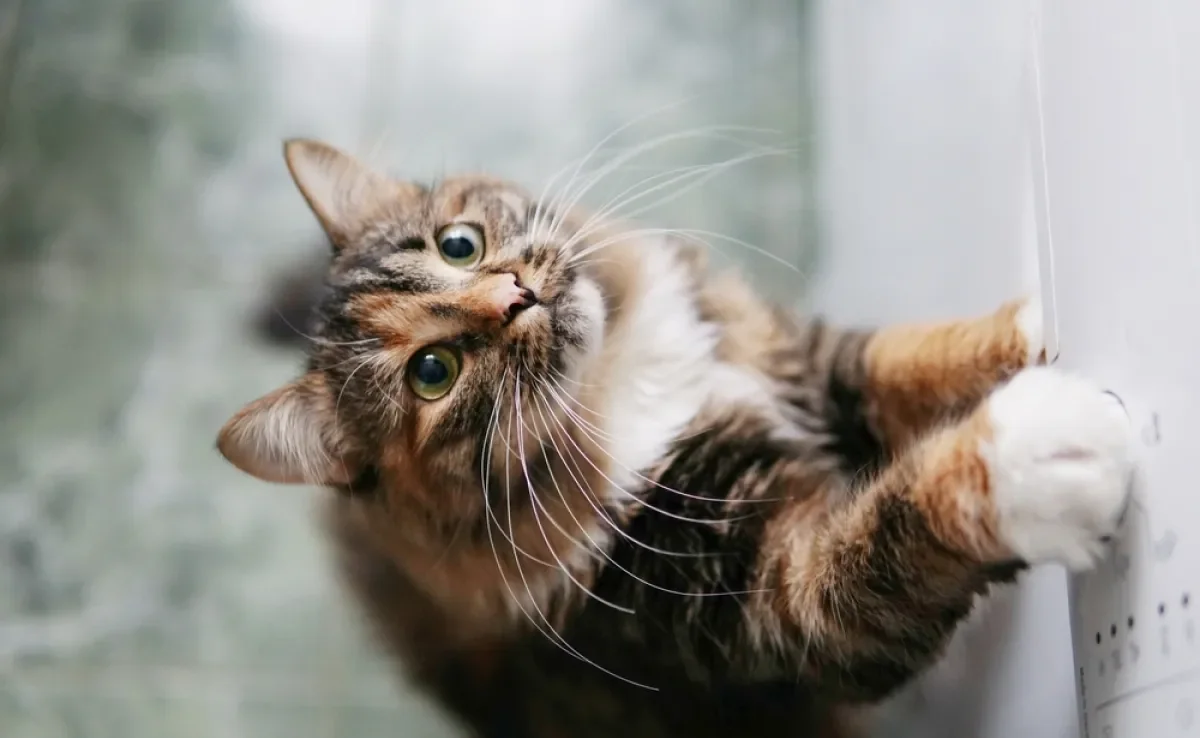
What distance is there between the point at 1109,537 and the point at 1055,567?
205 mm

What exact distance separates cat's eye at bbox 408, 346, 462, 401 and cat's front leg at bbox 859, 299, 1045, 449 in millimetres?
387

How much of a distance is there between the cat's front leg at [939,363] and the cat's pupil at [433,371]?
1.30 feet

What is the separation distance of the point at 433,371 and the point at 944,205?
55 centimetres

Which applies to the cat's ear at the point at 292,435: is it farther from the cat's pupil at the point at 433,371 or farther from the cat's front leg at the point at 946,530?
the cat's front leg at the point at 946,530

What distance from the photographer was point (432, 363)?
843 mm

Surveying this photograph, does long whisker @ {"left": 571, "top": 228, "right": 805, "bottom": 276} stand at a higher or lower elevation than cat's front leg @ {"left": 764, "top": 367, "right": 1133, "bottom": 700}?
higher

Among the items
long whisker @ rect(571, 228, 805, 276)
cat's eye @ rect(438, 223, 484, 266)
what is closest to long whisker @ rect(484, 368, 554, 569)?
cat's eye @ rect(438, 223, 484, 266)

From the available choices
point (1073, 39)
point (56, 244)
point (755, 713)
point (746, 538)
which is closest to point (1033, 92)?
point (1073, 39)

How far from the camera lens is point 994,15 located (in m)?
0.87

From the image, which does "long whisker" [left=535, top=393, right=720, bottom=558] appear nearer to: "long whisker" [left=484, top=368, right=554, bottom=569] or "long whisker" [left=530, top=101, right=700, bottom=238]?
"long whisker" [left=484, top=368, right=554, bottom=569]

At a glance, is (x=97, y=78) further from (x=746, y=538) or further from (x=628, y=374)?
(x=746, y=538)

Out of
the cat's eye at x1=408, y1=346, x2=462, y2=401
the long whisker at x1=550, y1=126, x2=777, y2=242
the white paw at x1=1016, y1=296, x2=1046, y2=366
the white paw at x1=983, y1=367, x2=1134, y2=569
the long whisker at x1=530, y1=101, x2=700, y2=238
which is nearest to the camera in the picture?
the white paw at x1=983, y1=367, x2=1134, y2=569

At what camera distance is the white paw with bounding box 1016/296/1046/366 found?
2.40 feet

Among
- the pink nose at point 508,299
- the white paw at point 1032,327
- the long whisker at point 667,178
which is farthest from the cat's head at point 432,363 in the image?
the white paw at point 1032,327
